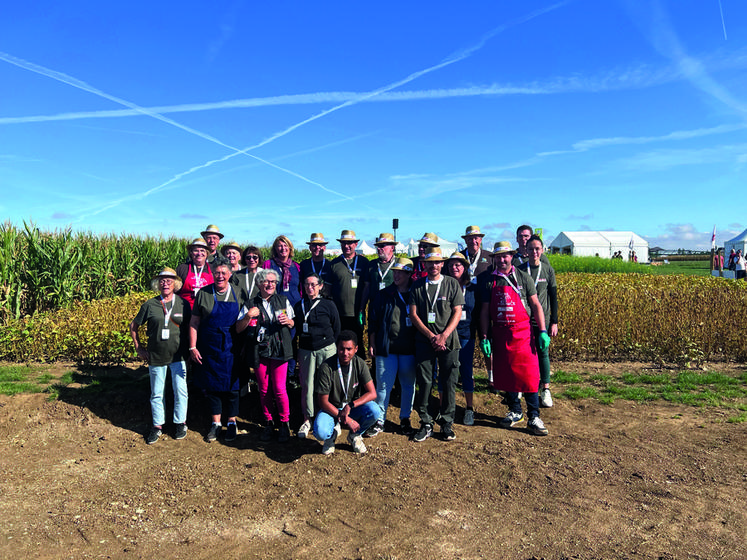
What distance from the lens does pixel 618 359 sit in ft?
30.2

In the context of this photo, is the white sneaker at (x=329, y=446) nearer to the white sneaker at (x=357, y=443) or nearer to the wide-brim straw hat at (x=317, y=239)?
the white sneaker at (x=357, y=443)

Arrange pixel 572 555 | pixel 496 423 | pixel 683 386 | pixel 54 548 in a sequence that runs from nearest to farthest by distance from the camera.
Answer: pixel 572 555
pixel 54 548
pixel 496 423
pixel 683 386

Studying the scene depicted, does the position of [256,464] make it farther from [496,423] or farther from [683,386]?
[683,386]

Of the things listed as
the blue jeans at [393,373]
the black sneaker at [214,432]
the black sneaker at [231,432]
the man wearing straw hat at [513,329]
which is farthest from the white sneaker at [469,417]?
the black sneaker at [214,432]

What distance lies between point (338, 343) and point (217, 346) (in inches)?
57.2

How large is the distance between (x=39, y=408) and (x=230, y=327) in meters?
3.08

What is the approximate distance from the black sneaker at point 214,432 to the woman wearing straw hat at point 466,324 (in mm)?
2928

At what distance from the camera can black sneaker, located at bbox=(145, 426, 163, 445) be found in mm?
5695

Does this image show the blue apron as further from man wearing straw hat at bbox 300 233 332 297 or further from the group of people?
man wearing straw hat at bbox 300 233 332 297

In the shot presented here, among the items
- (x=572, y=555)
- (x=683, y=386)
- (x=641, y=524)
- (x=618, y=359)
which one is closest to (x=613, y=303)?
(x=618, y=359)

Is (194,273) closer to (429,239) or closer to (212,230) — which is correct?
(212,230)

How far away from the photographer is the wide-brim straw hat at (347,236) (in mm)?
6586

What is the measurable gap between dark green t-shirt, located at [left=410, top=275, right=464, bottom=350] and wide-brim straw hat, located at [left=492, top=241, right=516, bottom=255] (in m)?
0.68

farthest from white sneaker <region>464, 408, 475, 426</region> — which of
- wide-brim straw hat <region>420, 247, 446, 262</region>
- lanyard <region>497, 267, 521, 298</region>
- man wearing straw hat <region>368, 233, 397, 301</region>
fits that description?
wide-brim straw hat <region>420, 247, 446, 262</region>
